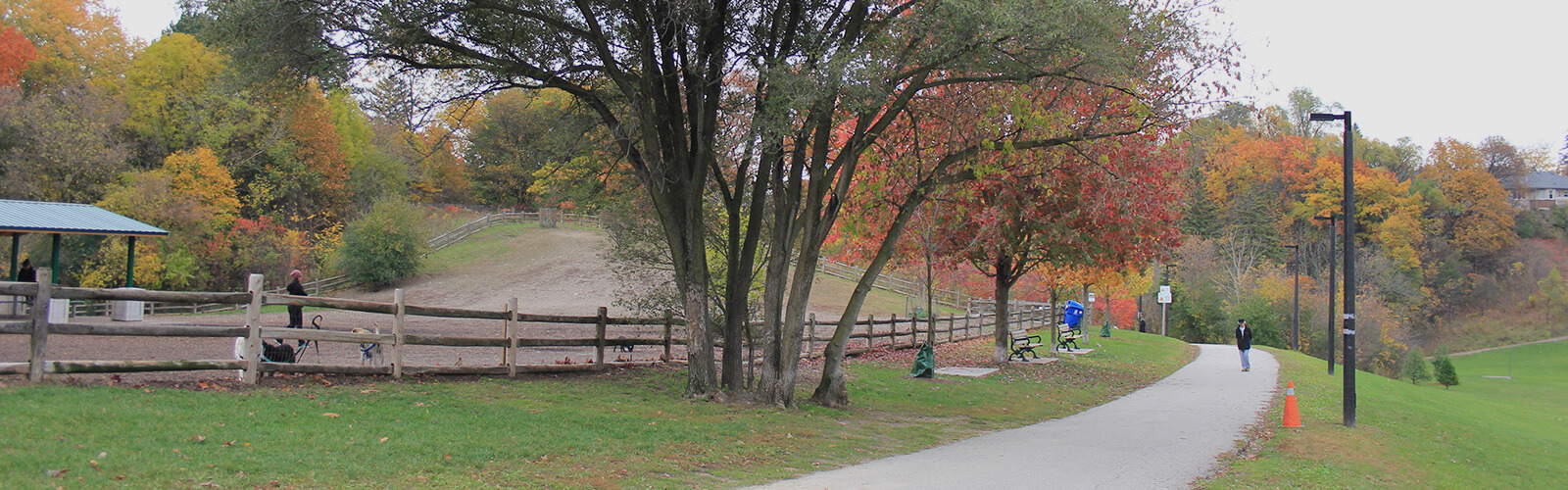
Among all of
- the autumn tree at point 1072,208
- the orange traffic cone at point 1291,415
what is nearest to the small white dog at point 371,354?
the autumn tree at point 1072,208

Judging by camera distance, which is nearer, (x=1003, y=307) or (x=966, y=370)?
(x=966, y=370)

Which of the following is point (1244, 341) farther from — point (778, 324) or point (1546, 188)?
point (1546, 188)

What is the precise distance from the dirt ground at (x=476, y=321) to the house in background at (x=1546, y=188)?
98.6 metres

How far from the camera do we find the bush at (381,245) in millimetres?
46094

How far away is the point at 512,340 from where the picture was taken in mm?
13484

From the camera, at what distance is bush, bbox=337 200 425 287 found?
46.1 meters

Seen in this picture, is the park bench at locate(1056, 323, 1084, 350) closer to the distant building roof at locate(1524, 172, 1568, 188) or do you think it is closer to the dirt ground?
the dirt ground

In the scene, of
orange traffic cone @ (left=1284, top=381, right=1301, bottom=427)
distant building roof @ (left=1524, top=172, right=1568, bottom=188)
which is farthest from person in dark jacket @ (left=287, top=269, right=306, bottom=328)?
distant building roof @ (left=1524, top=172, right=1568, bottom=188)

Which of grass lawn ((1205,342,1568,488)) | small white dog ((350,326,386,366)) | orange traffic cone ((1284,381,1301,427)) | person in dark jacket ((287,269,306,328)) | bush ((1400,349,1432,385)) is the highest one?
person in dark jacket ((287,269,306,328))

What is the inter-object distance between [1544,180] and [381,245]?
118 meters

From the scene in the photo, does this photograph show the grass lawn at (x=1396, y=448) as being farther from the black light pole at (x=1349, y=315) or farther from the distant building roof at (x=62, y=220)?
the distant building roof at (x=62, y=220)

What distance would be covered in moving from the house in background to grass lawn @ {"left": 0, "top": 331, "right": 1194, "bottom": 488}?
4391 inches

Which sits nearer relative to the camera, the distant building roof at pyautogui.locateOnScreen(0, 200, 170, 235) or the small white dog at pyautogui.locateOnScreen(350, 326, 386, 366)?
the small white dog at pyautogui.locateOnScreen(350, 326, 386, 366)

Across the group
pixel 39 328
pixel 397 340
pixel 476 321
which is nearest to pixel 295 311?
pixel 397 340
